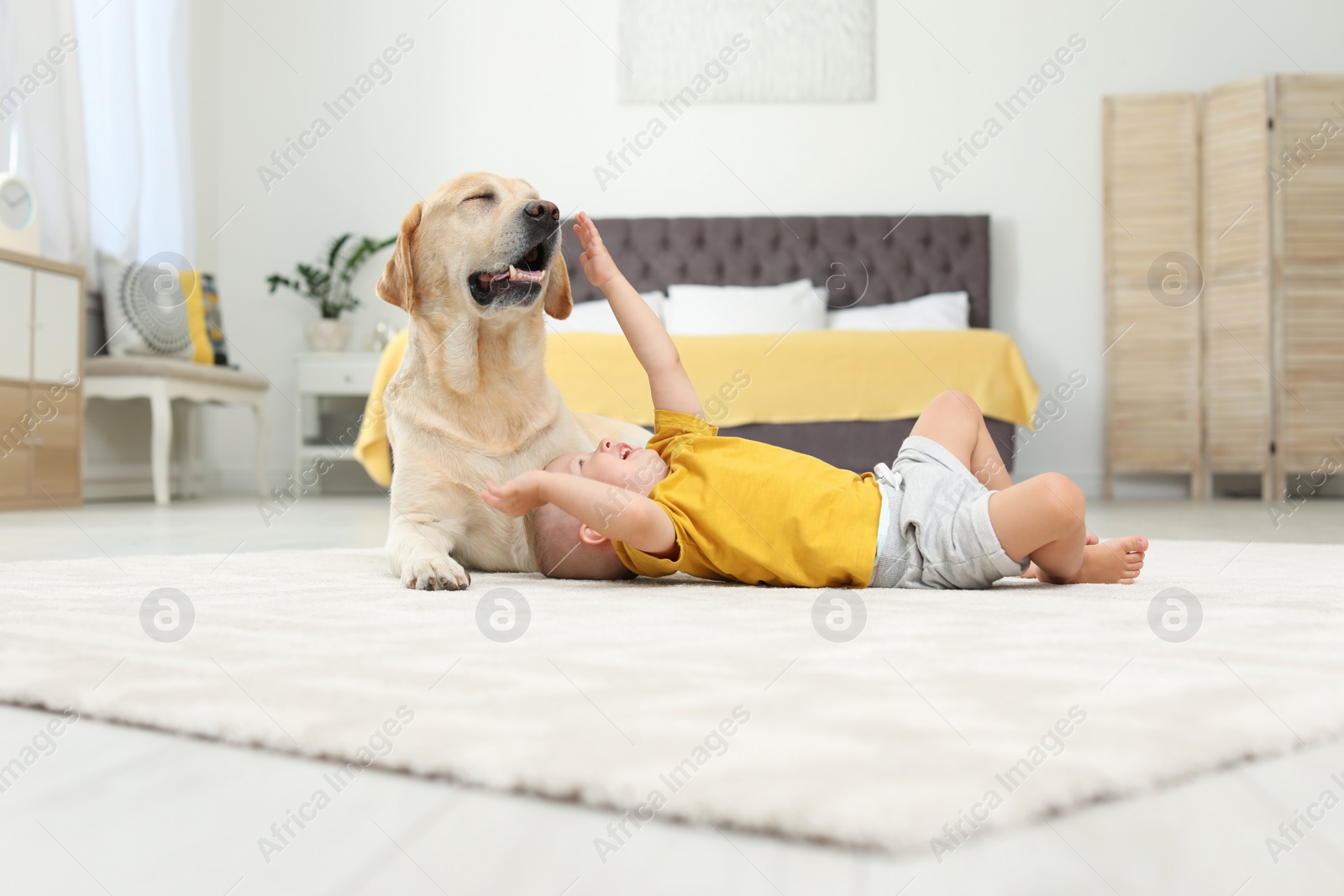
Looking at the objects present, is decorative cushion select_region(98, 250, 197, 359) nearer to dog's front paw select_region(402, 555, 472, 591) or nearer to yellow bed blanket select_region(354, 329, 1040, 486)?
yellow bed blanket select_region(354, 329, 1040, 486)

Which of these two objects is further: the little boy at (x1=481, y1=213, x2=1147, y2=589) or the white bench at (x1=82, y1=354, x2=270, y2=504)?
the white bench at (x1=82, y1=354, x2=270, y2=504)

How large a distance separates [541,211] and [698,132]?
13.6ft

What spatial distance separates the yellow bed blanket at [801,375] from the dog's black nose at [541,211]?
6.77ft

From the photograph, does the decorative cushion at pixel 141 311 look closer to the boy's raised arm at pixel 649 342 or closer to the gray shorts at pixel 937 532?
the boy's raised arm at pixel 649 342

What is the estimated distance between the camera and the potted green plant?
538 cm

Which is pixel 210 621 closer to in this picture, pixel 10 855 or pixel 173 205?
pixel 10 855

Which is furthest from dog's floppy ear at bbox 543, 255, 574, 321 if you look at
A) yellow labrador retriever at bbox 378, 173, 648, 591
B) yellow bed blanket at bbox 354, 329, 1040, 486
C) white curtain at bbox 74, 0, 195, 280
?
white curtain at bbox 74, 0, 195, 280

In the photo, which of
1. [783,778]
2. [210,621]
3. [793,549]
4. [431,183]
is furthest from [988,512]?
[431,183]

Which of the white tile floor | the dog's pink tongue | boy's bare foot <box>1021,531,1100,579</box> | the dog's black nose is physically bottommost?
boy's bare foot <box>1021,531,1100,579</box>

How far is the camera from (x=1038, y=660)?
0.84 meters

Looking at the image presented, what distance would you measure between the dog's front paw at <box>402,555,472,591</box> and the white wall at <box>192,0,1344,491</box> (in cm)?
444

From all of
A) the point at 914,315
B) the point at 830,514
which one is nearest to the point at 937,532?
the point at 830,514

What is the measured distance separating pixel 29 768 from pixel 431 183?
5339 millimetres

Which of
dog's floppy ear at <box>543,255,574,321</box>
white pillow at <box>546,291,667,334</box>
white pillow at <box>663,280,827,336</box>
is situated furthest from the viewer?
white pillow at <box>663,280,827,336</box>
